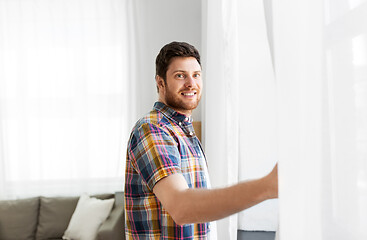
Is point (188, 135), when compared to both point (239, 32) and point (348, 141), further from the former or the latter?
point (239, 32)

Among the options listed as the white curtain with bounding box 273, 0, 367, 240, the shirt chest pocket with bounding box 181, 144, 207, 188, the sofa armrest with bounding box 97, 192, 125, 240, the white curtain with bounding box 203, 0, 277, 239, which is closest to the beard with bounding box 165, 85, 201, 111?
the shirt chest pocket with bounding box 181, 144, 207, 188

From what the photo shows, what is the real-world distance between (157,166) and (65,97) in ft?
11.1

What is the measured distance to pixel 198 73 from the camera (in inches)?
57.1

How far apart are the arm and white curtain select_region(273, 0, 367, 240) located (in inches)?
4.6

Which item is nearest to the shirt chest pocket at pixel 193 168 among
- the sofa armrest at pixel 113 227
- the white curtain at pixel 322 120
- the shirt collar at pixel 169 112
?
the shirt collar at pixel 169 112

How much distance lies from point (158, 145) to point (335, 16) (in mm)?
620

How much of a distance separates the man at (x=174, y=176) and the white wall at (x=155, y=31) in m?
2.73

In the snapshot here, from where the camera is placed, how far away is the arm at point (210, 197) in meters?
0.67

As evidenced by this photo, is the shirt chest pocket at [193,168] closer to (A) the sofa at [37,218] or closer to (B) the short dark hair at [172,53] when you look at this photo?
(B) the short dark hair at [172,53]

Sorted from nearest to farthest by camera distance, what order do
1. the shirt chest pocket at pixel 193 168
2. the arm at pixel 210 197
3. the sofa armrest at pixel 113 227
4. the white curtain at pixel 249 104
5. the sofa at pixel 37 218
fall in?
the arm at pixel 210 197 → the shirt chest pocket at pixel 193 168 → the white curtain at pixel 249 104 → the sofa armrest at pixel 113 227 → the sofa at pixel 37 218

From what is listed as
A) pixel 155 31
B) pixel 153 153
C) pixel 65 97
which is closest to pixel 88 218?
pixel 65 97

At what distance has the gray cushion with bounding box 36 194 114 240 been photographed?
12.5ft

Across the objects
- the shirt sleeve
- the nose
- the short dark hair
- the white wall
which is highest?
the white wall

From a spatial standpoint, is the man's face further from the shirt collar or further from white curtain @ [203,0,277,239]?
white curtain @ [203,0,277,239]
